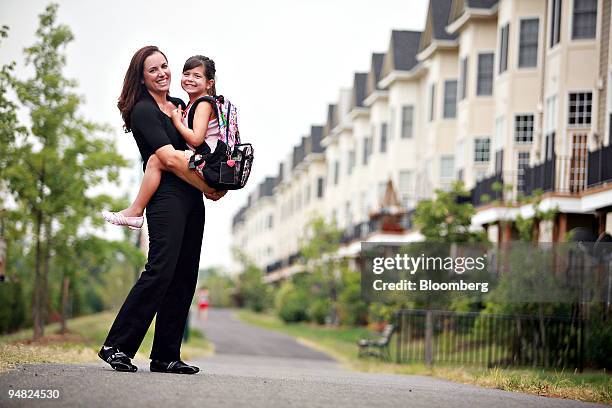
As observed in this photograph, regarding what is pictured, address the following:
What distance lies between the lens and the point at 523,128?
1532 inches

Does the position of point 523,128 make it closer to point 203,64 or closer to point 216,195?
point 203,64

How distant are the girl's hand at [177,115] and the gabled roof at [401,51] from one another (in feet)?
159

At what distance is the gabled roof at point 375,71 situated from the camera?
210 ft

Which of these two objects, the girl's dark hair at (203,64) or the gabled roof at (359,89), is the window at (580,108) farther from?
the gabled roof at (359,89)

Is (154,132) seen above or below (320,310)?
above

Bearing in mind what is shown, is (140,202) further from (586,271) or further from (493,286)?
(493,286)

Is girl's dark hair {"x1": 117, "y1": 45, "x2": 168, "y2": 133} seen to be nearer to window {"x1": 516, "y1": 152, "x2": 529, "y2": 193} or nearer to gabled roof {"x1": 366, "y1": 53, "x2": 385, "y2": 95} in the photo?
window {"x1": 516, "y1": 152, "x2": 529, "y2": 193}

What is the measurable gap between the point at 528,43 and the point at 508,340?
55.4ft

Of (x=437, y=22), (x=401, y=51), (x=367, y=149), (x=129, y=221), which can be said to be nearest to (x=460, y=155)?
(x=437, y=22)

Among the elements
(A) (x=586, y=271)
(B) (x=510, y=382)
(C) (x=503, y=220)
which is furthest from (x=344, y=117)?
(B) (x=510, y=382)

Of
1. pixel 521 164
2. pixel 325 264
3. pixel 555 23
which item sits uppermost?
pixel 555 23

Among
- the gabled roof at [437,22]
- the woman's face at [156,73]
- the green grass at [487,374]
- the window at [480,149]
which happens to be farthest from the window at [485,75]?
the woman's face at [156,73]

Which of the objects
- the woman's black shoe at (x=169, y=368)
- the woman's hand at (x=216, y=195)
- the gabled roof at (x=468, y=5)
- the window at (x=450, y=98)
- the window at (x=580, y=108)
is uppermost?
the gabled roof at (x=468, y=5)

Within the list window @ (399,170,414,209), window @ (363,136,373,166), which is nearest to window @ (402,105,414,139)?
window @ (399,170,414,209)
